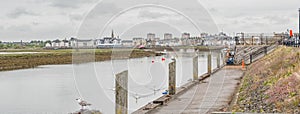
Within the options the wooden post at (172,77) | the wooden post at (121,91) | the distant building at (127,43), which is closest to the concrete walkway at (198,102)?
the wooden post at (172,77)

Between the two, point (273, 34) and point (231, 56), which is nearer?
point (231, 56)

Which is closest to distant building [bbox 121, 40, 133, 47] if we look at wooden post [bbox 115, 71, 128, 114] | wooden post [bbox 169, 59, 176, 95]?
wooden post [bbox 115, 71, 128, 114]

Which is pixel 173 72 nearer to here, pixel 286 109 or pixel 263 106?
pixel 263 106

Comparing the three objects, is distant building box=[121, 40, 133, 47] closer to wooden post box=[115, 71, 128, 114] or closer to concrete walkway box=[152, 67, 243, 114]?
concrete walkway box=[152, 67, 243, 114]

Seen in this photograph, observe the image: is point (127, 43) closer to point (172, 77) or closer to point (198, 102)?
point (198, 102)

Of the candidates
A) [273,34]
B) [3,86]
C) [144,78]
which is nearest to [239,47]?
[273,34]

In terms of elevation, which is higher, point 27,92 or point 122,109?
point 122,109

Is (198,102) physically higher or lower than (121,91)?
lower

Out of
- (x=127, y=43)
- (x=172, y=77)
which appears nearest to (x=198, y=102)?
(x=172, y=77)

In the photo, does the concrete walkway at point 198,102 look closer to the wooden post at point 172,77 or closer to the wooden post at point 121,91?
the wooden post at point 172,77

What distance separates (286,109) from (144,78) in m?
16.0

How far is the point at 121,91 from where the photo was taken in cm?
783

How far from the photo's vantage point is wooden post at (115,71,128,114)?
750 cm

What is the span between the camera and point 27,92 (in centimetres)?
2681
